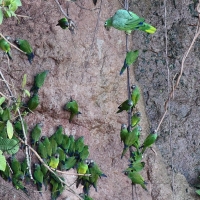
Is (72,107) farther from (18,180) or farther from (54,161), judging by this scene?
(18,180)

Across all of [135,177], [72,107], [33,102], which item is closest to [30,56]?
[33,102]

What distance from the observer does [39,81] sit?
4.10 m

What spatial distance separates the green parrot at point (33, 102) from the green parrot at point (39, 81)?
0.20 ft

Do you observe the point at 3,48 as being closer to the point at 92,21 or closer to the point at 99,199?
the point at 92,21

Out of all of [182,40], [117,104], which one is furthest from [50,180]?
[182,40]

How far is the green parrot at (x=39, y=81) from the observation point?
4102mm

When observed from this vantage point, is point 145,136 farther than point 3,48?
Yes

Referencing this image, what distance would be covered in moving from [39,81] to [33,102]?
168 mm

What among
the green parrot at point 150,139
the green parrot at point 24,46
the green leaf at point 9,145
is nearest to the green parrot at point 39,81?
the green parrot at point 24,46

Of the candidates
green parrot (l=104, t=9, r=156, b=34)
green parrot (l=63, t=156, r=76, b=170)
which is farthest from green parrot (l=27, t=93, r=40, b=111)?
green parrot (l=104, t=9, r=156, b=34)

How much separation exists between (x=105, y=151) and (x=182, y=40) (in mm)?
1114

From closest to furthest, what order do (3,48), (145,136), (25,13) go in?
(3,48)
(25,13)
(145,136)

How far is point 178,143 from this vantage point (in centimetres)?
448

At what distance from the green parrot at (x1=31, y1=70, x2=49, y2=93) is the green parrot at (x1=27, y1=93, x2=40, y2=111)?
2.4 inches
